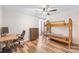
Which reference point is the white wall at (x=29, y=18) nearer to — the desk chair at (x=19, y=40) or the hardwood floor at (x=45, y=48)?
the desk chair at (x=19, y=40)

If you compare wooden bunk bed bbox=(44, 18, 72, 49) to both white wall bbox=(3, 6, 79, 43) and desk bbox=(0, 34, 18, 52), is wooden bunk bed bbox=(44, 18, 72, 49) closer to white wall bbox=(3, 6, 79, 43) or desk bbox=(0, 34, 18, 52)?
white wall bbox=(3, 6, 79, 43)

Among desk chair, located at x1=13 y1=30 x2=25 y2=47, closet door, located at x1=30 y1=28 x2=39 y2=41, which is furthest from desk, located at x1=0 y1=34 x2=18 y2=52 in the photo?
closet door, located at x1=30 y1=28 x2=39 y2=41

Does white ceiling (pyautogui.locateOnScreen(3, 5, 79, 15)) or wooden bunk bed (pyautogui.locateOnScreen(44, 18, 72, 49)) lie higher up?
white ceiling (pyautogui.locateOnScreen(3, 5, 79, 15))

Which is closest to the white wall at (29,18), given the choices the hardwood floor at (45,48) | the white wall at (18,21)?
the white wall at (18,21)

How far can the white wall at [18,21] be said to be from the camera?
176cm

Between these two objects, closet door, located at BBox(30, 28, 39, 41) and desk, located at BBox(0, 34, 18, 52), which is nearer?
desk, located at BBox(0, 34, 18, 52)

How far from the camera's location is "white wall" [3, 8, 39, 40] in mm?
1756

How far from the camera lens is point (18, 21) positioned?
5.94 feet

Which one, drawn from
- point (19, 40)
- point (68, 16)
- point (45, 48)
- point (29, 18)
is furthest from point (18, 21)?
point (68, 16)

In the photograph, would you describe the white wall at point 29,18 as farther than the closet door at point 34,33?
No

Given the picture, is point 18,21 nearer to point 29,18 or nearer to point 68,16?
point 29,18

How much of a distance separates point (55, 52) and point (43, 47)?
0.80 ft
